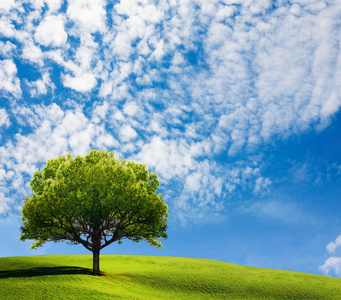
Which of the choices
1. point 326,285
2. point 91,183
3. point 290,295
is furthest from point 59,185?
point 326,285

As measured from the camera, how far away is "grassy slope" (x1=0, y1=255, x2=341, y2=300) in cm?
3088

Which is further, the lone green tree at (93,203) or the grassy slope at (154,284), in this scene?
the lone green tree at (93,203)

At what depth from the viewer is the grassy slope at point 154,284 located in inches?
1216

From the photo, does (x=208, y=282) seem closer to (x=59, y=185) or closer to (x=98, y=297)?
(x=98, y=297)

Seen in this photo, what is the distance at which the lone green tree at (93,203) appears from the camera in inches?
1533

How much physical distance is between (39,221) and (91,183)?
849cm

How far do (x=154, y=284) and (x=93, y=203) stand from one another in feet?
44.6

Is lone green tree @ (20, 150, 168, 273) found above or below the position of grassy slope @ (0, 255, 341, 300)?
above

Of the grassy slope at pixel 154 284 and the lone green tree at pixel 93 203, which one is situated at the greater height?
the lone green tree at pixel 93 203

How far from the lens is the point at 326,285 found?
46.7 meters

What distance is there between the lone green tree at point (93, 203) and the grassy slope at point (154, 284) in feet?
15.1

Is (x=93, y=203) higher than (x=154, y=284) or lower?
higher

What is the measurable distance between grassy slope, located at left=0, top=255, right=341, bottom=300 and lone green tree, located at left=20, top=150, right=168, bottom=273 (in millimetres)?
4589

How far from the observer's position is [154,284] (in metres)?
41.0
